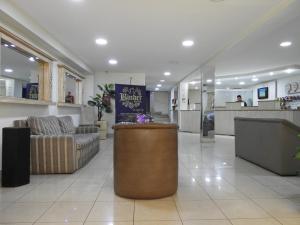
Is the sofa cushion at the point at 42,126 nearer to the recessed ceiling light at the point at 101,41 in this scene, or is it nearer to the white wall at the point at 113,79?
the recessed ceiling light at the point at 101,41

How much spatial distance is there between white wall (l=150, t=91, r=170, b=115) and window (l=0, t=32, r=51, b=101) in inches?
595

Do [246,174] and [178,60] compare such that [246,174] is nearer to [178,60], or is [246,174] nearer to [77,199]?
[77,199]

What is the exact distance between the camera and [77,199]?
9.16 ft

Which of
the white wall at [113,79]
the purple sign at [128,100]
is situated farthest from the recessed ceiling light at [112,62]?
the white wall at [113,79]

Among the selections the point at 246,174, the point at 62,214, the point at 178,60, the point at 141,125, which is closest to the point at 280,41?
the point at 178,60

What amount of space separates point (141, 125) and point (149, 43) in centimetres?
316

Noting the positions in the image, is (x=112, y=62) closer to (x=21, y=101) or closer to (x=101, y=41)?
(x=101, y=41)

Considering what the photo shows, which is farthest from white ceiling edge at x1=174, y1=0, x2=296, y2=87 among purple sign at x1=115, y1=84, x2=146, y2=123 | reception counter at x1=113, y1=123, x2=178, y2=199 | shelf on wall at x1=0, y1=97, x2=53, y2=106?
shelf on wall at x1=0, y1=97, x2=53, y2=106

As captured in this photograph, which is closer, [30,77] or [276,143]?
[276,143]

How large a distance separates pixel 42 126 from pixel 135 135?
234 cm

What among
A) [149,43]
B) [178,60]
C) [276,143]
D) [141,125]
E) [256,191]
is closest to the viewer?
[141,125]

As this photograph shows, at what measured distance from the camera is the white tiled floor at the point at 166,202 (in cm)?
228

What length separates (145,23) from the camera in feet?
13.7

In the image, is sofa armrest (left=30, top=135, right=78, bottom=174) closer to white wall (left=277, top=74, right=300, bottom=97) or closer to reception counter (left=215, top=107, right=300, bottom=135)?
reception counter (left=215, top=107, right=300, bottom=135)
